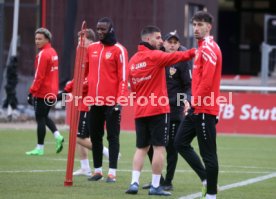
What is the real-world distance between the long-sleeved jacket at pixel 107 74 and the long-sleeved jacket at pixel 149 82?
123 centimetres

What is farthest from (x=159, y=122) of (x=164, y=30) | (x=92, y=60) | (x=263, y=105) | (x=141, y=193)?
(x=164, y=30)

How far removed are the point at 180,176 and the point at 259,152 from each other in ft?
16.2

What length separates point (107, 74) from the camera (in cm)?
1427

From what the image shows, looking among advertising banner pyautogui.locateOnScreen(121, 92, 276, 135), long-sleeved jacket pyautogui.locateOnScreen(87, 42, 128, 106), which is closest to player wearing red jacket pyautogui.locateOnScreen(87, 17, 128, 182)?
long-sleeved jacket pyautogui.locateOnScreen(87, 42, 128, 106)

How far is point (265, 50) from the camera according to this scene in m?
28.2

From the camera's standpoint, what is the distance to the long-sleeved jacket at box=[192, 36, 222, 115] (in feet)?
37.9

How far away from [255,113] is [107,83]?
1026cm

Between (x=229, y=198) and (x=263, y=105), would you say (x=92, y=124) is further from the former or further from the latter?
(x=263, y=105)

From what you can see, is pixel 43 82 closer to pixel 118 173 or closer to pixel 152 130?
pixel 118 173

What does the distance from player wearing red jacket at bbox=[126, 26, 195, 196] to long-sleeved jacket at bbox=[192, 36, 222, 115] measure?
1056 mm

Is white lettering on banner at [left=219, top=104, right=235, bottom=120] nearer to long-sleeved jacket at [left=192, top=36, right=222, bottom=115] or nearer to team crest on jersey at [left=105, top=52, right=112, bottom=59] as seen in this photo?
team crest on jersey at [left=105, top=52, right=112, bottom=59]

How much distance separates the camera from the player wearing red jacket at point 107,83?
14.2 metres
